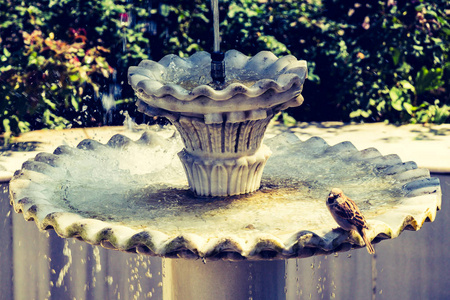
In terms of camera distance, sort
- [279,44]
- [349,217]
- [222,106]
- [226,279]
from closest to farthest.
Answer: [349,217]
[222,106]
[226,279]
[279,44]

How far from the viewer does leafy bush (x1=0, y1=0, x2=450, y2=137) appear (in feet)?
23.7

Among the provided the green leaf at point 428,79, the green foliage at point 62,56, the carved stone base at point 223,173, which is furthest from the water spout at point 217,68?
the green leaf at point 428,79

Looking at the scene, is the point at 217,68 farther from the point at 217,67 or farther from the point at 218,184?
the point at 218,184

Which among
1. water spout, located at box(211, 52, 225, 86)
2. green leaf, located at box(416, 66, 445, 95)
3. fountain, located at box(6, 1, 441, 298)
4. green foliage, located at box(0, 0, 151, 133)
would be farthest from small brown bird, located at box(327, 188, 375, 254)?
green leaf, located at box(416, 66, 445, 95)

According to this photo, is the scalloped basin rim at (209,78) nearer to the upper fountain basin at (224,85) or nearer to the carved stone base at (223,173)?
the upper fountain basin at (224,85)

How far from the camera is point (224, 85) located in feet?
12.2

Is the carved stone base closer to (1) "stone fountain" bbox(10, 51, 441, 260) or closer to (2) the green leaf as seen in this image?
(1) "stone fountain" bbox(10, 51, 441, 260)

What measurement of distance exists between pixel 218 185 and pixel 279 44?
400cm

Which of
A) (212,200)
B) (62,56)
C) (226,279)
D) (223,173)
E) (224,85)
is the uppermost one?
(224,85)

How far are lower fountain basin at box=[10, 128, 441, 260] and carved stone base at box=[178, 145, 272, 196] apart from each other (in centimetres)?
6

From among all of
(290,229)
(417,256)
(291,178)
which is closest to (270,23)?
(417,256)

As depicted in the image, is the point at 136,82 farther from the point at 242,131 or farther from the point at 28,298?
the point at 28,298

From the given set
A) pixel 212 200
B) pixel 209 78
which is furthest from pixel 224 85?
pixel 212 200

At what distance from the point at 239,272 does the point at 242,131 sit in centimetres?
73
